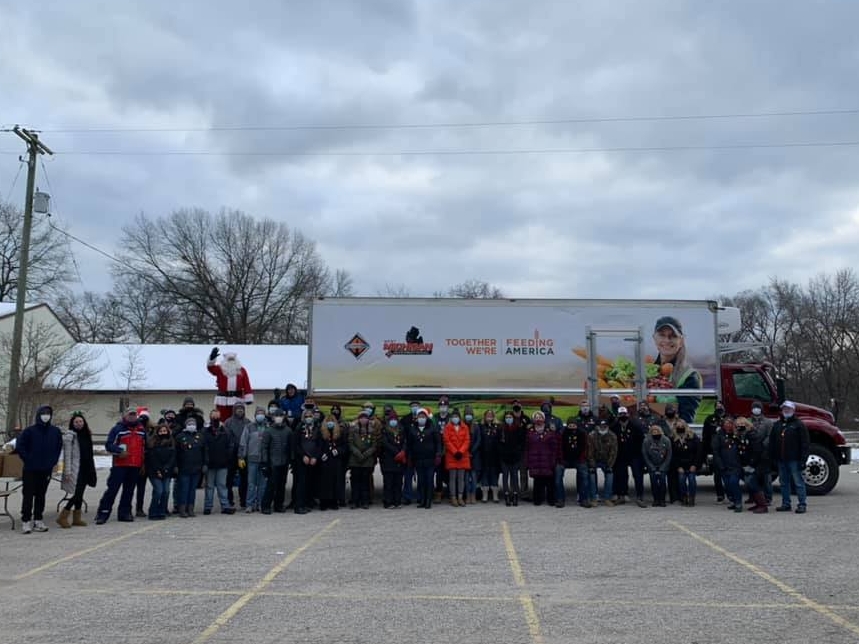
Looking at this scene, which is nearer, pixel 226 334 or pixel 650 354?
pixel 650 354

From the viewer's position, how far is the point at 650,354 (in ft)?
48.4

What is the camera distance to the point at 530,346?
14648mm

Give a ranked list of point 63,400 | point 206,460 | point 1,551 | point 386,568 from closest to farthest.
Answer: point 386,568 < point 1,551 < point 206,460 < point 63,400

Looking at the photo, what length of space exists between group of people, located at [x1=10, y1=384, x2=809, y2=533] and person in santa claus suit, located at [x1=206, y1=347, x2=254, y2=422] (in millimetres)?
1891

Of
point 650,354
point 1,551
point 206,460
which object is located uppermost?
point 650,354

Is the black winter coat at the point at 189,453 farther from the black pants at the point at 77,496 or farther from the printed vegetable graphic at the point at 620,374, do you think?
the printed vegetable graphic at the point at 620,374

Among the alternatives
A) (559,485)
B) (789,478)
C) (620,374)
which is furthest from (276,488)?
(789,478)

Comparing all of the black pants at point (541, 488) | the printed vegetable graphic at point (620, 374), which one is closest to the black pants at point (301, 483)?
the black pants at point (541, 488)

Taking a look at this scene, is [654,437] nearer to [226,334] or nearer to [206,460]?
[206,460]

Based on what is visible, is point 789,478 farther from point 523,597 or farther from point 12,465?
point 12,465

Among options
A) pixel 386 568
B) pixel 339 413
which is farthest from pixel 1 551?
pixel 339 413

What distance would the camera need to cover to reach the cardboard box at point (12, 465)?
12148 millimetres

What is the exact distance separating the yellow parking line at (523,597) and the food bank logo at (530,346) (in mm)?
4609

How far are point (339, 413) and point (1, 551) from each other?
229 inches
